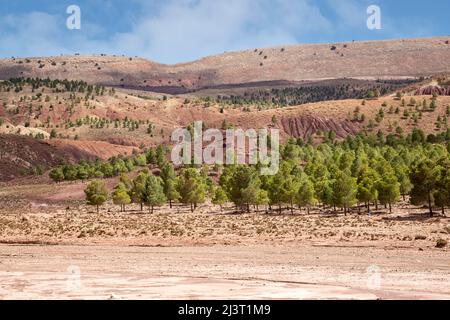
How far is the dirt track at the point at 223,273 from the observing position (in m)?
28.3

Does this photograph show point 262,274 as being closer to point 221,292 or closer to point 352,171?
point 221,292

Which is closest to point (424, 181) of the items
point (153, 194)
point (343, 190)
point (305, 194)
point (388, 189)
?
point (388, 189)

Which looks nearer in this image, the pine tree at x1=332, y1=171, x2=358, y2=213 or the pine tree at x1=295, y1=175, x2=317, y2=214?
the pine tree at x1=332, y1=171, x2=358, y2=213

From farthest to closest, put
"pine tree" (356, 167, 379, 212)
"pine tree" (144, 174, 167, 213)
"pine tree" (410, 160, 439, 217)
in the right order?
"pine tree" (144, 174, 167, 213), "pine tree" (356, 167, 379, 212), "pine tree" (410, 160, 439, 217)

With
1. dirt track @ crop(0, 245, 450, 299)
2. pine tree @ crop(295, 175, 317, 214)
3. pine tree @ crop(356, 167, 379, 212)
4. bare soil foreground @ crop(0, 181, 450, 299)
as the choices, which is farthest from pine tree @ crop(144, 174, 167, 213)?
dirt track @ crop(0, 245, 450, 299)

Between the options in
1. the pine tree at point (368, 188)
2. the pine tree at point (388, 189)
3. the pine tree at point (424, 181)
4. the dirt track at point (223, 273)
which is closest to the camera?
the dirt track at point (223, 273)

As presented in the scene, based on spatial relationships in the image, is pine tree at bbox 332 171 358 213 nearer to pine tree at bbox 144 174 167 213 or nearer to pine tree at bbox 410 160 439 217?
pine tree at bbox 410 160 439 217

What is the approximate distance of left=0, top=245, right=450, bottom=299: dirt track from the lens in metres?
28.3

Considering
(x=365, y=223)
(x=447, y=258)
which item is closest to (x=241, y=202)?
(x=365, y=223)

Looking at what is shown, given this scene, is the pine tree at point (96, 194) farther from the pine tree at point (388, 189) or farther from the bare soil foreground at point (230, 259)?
the pine tree at point (388, 189)

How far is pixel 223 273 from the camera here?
3647 centimetres

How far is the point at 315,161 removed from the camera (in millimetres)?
141125

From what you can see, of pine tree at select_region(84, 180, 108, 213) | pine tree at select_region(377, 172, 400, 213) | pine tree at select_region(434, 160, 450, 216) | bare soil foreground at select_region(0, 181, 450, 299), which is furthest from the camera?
pine tree at select_region(84, 180, 108, 213)

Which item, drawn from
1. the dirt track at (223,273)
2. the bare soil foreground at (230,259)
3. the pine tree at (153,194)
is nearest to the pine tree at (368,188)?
the bare soil foreground at (230,259)
